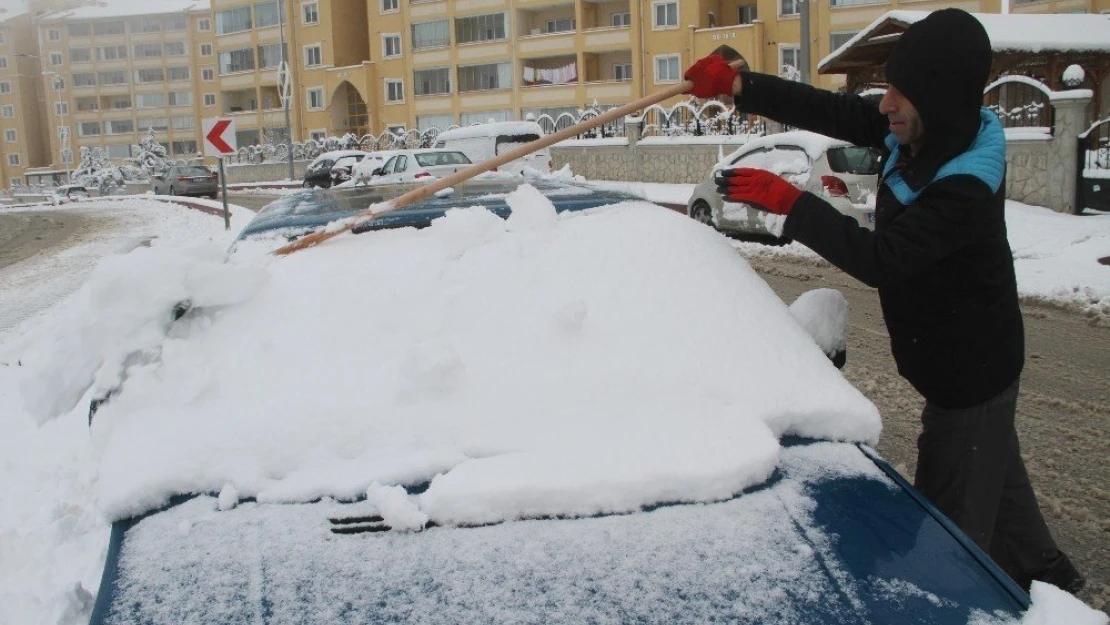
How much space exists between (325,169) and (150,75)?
5702 centimetres

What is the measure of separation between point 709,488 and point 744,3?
42.0 metres

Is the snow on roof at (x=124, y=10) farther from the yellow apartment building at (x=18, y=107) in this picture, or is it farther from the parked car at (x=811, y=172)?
the parked car at (x=811, y=172)

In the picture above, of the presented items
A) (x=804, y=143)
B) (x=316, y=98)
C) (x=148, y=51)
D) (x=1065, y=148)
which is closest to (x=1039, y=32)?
(x=1065, y=148)

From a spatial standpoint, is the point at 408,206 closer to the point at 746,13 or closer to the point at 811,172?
the point at 811,172

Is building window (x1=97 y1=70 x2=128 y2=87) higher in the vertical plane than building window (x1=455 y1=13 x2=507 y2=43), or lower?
higher

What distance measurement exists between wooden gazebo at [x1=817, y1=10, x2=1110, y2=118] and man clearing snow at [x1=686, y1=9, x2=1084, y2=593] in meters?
17.7

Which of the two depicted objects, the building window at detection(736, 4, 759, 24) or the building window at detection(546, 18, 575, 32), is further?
the building window at detection(546, 18, 575, 32)

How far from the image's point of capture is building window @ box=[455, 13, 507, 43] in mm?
43969

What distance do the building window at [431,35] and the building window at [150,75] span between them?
4045 cm

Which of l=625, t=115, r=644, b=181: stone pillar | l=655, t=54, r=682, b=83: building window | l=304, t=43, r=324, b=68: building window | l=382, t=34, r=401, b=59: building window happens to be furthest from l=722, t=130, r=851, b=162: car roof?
l=304, t=43, r=324, b=68: building window

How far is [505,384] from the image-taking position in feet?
6.40

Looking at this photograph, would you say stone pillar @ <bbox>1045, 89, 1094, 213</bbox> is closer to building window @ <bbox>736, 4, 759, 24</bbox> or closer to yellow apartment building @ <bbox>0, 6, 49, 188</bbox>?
building window @ <bbox>736, 4, 759, 24</bbox>

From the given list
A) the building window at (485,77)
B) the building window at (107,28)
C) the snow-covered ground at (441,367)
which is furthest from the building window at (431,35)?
the snow-covered ground at (441,367)

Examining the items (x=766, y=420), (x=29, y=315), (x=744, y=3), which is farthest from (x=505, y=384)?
(x=744, y=3)
